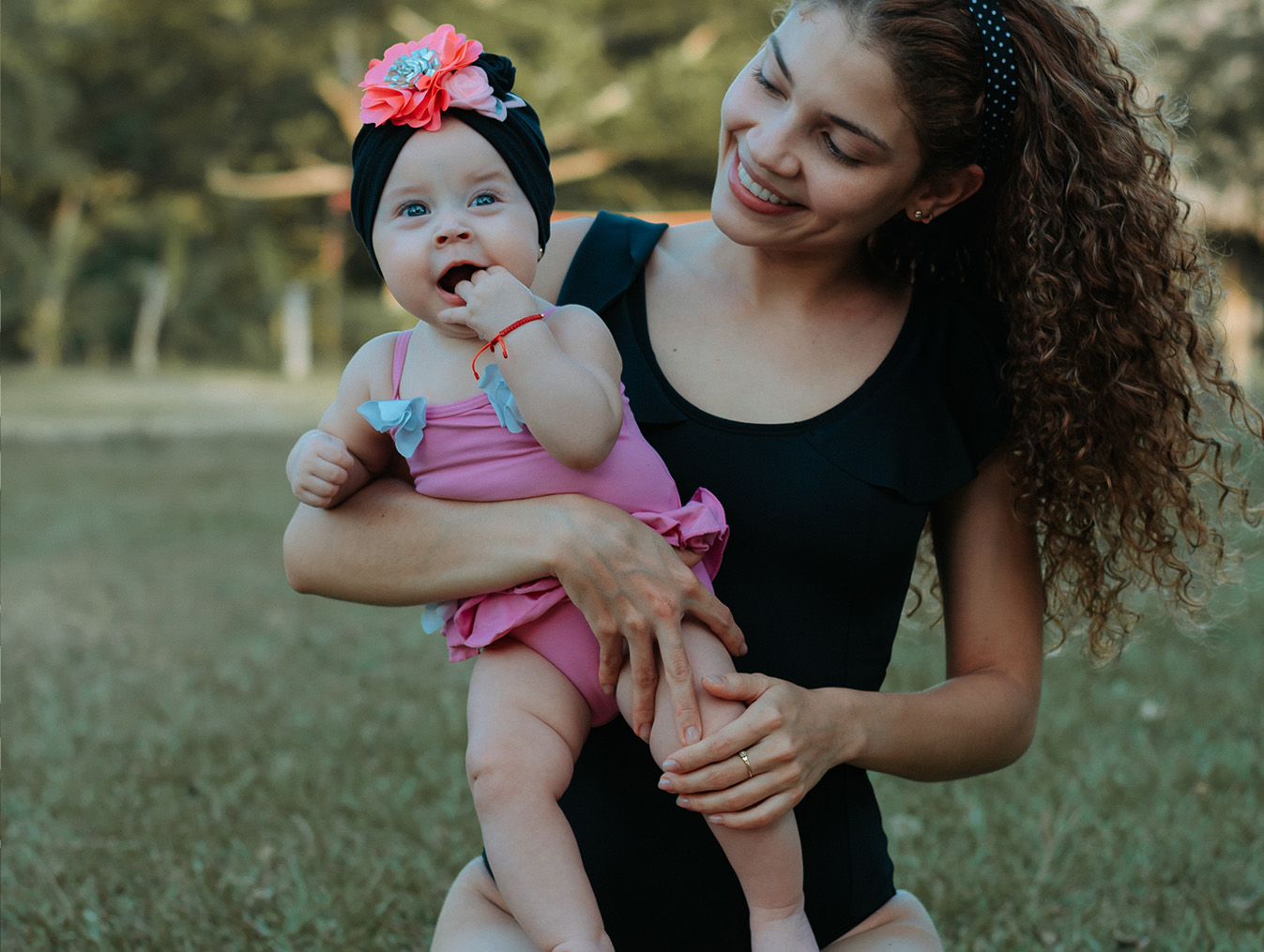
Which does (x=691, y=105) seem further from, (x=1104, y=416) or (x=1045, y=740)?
(x=1104, y=416)

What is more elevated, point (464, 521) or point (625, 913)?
point (464, 521)

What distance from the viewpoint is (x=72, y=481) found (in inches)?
387

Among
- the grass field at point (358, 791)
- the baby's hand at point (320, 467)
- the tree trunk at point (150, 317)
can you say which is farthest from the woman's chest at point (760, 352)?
the tree trunk at point (150, 317)

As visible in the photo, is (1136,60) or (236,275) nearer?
(1136,60)

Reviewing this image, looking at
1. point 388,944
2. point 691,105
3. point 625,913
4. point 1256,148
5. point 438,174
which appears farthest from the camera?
point 691,105

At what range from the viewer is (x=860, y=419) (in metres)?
2.03

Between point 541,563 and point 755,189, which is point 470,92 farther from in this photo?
point 541,563

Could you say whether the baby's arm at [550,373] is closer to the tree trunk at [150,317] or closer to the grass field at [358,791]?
the grass field at [358,791]

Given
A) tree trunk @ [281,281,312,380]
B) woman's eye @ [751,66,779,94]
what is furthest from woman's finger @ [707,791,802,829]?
tree trunk @ [281,281,312,380]

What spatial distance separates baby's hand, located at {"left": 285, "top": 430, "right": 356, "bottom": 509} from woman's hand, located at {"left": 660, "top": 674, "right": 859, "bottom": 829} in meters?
0.61

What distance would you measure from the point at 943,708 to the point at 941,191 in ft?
2.67

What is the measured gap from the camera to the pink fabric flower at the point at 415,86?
188 centimetres

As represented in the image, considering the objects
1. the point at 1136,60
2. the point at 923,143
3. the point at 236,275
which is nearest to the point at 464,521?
the point at 923,143

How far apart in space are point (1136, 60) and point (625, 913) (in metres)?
1.66
